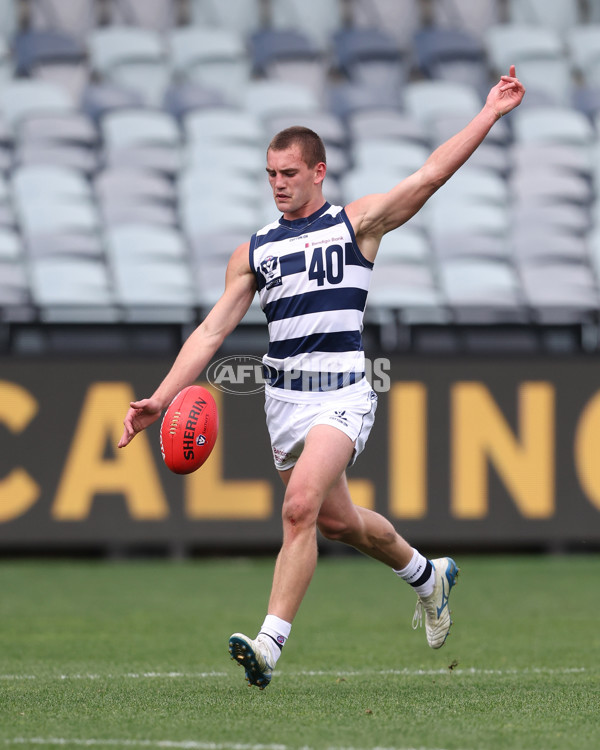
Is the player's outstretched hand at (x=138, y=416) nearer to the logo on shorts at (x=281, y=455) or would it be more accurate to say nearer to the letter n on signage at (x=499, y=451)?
the logo on shorts at (x=281, y=455)

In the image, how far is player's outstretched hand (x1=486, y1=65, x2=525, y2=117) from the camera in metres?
5.82

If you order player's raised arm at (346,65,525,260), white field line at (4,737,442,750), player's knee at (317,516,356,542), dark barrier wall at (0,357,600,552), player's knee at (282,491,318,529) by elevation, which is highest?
player's raised arm at (346,65,525,260)

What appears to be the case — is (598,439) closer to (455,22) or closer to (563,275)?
(563,275)

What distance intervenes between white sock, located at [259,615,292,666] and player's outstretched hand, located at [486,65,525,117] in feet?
8.02

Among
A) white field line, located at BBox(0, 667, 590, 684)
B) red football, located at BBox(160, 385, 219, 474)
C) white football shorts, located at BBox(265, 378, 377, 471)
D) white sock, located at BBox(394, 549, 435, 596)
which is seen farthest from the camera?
white sock, located at BBox(394, 549, 435, 596)

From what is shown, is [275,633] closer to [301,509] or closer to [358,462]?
[301,509]

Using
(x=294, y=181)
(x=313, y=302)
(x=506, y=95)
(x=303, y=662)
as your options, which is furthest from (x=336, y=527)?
(x=506, y=95)

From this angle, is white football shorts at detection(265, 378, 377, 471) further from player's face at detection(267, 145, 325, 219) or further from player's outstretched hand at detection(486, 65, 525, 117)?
player's outstretched hand at detection(486, 65, 525, 117)

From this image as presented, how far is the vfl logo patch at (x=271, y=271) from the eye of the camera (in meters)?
5.79

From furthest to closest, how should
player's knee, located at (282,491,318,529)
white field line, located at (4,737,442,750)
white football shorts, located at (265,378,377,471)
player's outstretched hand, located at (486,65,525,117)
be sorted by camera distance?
player's outstretched hand, located at (486,65,525,117) < white football shorts, located at (265,378,377,471) < player's knee, located at (282,491,318,529) < white field line, located at (4,737,442,750)

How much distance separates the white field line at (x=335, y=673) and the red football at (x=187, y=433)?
3.53 ft

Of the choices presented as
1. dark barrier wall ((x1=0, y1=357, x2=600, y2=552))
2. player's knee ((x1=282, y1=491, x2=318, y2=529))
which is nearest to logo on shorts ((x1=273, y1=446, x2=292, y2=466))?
player's knee ((x1=282, y1=491, x2=318, y2=529))

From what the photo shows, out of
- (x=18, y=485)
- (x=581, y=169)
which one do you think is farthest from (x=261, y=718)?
(x=581, y=169)

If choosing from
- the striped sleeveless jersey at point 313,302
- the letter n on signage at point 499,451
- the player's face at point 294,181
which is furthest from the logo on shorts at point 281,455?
the letter n on signage at point 499,451
